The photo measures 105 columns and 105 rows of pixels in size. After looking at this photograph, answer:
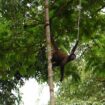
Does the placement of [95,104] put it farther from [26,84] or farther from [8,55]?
[8,55]

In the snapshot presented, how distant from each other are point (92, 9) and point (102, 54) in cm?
78

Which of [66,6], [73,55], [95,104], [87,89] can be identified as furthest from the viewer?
[87,89]

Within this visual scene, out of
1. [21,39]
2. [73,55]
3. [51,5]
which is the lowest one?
[73,55]

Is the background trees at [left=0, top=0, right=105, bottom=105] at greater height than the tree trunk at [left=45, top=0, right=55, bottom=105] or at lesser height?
greater

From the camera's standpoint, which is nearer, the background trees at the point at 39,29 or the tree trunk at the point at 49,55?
the tree trunk at the point at 49,55

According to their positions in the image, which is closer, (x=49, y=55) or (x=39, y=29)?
(x=49, y=55)

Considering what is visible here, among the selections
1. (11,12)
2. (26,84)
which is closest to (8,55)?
(11,12)

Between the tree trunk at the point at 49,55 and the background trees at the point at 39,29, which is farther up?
the background trees at the point at 39,29

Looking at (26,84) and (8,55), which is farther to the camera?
(26,84)

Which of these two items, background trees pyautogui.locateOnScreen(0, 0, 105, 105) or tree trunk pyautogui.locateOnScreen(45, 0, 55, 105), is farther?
background trees pyautogui.locateOnScreen(0, 0, 105, 105)

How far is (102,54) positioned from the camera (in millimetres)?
6617

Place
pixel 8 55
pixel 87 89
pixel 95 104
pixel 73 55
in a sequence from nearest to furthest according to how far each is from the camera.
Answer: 1. pixel 73 55
2. pixel 8 55
3. pixel 95 104
4. pixel 87 89

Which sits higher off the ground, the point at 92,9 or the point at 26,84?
the point at 26,84

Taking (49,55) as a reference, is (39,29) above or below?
above
